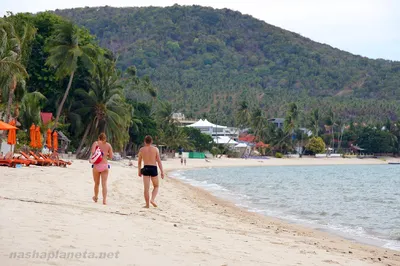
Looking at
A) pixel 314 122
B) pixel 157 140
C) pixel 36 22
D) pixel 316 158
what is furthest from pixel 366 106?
pixel 36 22

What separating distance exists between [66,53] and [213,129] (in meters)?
77.0

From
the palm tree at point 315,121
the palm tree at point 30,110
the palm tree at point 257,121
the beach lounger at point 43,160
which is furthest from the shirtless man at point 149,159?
the palm tree at point 315,121

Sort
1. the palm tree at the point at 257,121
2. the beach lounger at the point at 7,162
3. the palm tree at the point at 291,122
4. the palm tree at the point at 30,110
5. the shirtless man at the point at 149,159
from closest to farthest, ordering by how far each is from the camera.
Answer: the shirtless man at the point at 149,159, the beach lounger at the point at 7,162, the palm tree at the point at 30,110, the palm tree at the point at 257,121, the palm tree at the point at 291,122

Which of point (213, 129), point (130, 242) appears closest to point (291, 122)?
point (213, 129)

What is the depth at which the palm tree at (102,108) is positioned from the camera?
4250 cm

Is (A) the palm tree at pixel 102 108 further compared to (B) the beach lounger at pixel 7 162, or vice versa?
(A) the palm tree at pixel 102 108

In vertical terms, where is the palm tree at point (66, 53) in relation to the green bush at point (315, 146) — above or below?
above

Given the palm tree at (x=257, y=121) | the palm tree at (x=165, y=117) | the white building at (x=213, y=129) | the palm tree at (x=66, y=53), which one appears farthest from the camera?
the white building at (x=213, y=129)

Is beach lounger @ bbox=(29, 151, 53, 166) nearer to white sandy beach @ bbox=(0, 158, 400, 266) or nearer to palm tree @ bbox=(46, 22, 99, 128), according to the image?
palm tree @ bbox=(46, 22, 99, 128)

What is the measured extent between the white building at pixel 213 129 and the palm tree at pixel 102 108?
6446 centimetres

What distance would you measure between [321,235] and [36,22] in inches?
1375

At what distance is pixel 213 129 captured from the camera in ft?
376

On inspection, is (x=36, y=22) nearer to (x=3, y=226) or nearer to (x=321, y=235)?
(x=321, y=235)

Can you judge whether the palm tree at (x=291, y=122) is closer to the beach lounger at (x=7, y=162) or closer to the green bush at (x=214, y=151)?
the green bush at (x=214, y=151)
